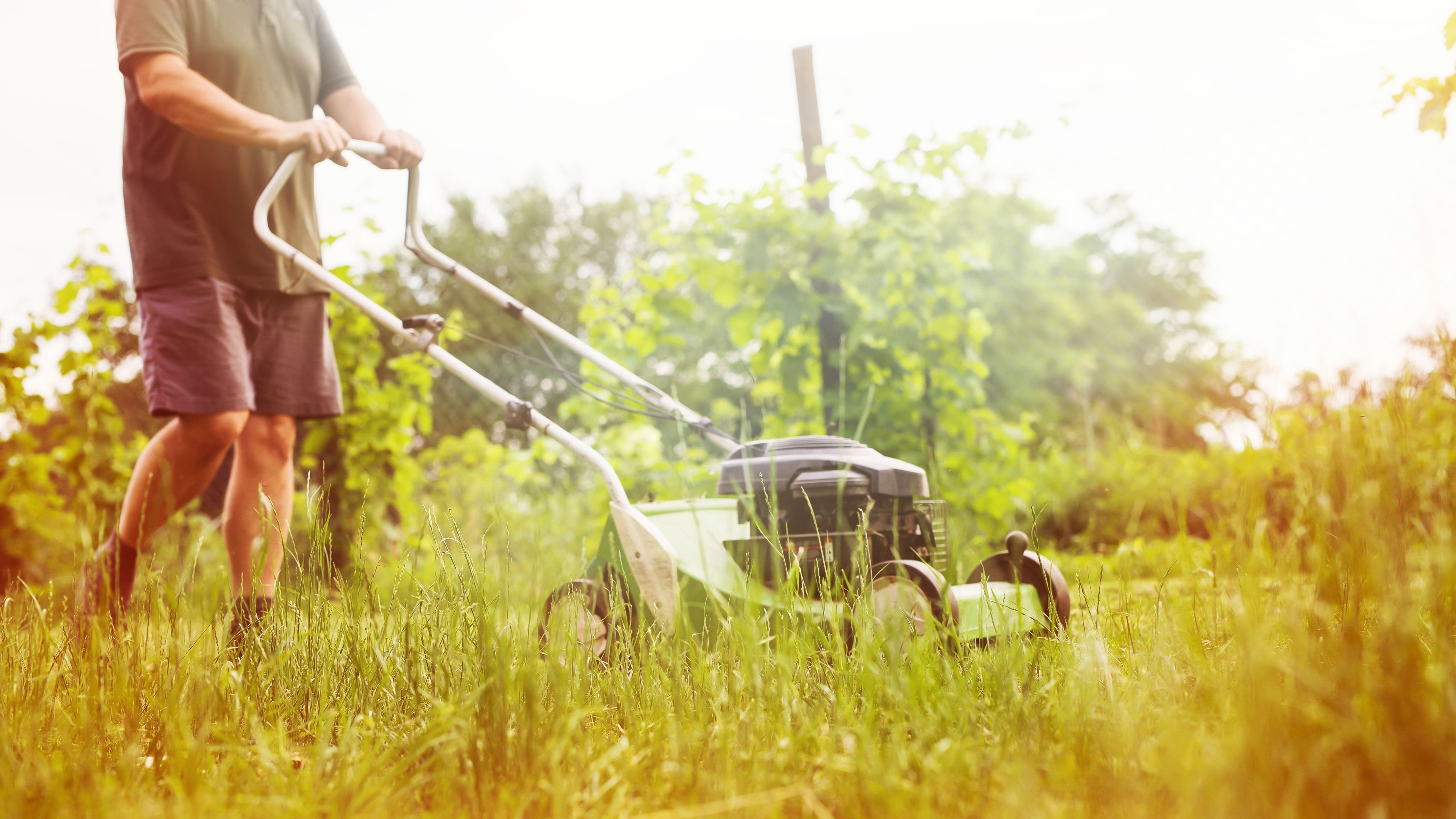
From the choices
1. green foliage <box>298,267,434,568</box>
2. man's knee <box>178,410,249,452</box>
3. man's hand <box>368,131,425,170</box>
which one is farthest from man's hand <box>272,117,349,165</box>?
green foliage <box>298,267,434,568</box>

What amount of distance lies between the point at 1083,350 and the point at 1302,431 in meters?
11.2

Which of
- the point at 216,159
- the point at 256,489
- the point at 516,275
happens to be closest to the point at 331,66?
the point at 216,159

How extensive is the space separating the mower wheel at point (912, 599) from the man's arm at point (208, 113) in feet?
4.67

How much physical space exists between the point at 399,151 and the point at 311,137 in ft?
0.74

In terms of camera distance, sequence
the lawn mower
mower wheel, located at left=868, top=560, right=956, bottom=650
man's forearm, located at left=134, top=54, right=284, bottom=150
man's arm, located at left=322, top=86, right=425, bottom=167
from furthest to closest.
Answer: man's arm, located at left=322, top=86, right=425, bottom=167 → man's forearm, located at left=134, top=54, right=284, bottom=150 → the lawn mower → mower wheel, located at left=868, top=560, right=956, bottom=650

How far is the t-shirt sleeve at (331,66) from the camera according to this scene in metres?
2.44

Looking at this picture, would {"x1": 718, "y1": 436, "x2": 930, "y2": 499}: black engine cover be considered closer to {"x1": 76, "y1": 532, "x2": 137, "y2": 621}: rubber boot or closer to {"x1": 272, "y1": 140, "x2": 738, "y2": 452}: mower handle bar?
{"x1": 272, "y1": 140, "x2": 738, "y2": 452}: mower handle bar

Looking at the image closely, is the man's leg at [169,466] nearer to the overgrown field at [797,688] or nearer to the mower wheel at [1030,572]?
the overgrown field at [797,688]

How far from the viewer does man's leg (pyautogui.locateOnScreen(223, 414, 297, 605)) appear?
209 cm

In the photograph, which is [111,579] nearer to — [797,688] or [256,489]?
[256,489]

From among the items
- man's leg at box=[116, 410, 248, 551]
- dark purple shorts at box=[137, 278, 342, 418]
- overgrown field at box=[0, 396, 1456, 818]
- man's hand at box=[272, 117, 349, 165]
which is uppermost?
man's hand at box=[272, 117, 349, 165]

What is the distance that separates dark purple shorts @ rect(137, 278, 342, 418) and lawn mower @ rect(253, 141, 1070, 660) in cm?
16

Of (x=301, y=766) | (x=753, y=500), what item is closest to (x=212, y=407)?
(x=301, y=766)

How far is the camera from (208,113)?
1921 millimetres
